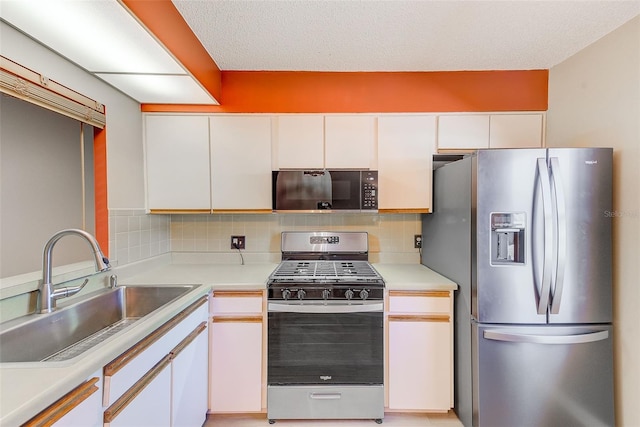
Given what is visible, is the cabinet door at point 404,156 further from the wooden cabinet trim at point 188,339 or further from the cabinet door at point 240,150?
the wooden cabinet trim at point 188,339

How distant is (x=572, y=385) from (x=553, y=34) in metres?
2.07

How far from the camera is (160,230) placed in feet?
7.77

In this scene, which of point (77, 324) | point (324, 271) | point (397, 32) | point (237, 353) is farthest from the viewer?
point (324, 271)

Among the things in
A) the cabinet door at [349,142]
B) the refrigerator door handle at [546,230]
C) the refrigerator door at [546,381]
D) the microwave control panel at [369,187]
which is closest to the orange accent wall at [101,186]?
the cabinet door at [349,142]

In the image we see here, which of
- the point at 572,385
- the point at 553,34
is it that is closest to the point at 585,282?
the point at 572,385

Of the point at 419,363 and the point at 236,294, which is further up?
the point at 236,294

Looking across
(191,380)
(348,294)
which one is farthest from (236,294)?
(348,294)

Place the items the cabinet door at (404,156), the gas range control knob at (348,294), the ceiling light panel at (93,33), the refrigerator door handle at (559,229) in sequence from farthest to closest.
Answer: the cabinet door at (404,156) → the gas range control knob at (348,294) → the refrigerator door handle at (559,229) → the ceiling light panel at (93,33)

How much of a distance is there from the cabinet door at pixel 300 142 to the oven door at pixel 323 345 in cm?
102

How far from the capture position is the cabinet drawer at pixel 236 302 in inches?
72.9

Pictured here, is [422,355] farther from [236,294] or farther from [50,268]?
[50,268]

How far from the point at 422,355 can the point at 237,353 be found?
120 cm

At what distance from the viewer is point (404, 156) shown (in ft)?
7.14

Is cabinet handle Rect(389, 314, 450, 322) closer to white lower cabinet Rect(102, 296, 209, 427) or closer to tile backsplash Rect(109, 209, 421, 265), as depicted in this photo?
tile backsplash Rect(109, 209, 421, 265)
